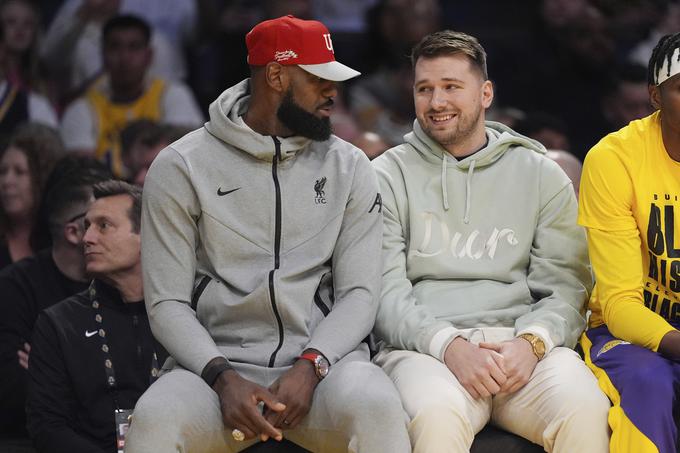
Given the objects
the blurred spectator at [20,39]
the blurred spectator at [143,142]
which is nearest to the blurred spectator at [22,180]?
the blurred spectator at [143,142]

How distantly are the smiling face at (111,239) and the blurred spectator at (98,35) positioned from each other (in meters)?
3.24

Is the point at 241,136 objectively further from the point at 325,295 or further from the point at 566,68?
the point at 566,68

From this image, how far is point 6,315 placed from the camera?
5.08 meters

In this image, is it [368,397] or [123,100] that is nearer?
[368,397]

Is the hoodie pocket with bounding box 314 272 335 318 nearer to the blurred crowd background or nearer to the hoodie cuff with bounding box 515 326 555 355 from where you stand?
the hoodie cuff with bounding box 515 326 555 355

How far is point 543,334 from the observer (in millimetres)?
4125

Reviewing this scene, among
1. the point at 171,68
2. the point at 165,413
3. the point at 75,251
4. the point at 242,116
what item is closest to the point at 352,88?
the point at 171,68

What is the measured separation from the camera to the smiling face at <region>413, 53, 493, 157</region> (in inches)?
174

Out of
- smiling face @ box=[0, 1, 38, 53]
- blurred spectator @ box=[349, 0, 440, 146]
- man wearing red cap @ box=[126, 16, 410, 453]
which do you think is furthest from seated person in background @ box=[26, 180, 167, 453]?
smiling face @ box=[0, 1, 38, 53]

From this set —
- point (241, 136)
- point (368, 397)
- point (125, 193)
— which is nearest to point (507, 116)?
point (125, 193)

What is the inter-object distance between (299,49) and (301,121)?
239 mm

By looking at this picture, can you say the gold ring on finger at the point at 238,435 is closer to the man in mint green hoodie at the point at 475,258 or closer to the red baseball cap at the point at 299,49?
the man in mint green hoodie at the point at 475,258

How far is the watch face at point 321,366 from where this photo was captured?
154 inches

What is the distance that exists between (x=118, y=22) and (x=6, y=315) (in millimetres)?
2970
